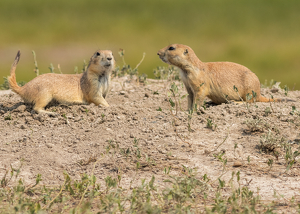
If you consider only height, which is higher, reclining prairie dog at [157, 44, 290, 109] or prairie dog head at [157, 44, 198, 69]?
prairie dog head at [157, 44, 198, 69]

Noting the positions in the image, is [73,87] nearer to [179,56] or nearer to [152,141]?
[179,56]

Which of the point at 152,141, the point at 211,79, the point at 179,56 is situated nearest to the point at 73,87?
the point at 179,56

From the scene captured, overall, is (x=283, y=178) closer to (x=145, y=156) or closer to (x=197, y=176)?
(x=197, y=176)

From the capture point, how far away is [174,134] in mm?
4086

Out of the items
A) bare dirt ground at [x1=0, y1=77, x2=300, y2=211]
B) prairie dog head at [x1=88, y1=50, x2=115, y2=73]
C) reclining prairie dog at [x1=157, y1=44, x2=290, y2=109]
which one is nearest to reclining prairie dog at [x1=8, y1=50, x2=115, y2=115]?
prairie dog head at [x1=88, y1=50, x2=115, y2=73]

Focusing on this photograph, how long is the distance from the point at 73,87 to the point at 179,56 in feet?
5.36

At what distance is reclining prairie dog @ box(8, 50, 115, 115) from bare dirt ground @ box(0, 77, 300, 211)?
0.30 meters

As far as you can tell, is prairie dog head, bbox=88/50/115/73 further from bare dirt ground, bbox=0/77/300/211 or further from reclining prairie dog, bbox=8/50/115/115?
bare dirt ground, bbox=0/77/300/211

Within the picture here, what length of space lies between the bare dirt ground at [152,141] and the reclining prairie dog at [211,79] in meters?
0.54

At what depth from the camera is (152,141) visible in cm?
398

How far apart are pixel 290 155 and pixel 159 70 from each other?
422 centimetres

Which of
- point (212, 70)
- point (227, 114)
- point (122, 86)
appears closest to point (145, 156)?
point (227, 114)

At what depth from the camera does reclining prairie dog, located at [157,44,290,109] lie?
18.0 ft

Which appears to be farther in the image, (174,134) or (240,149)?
(174,134)
